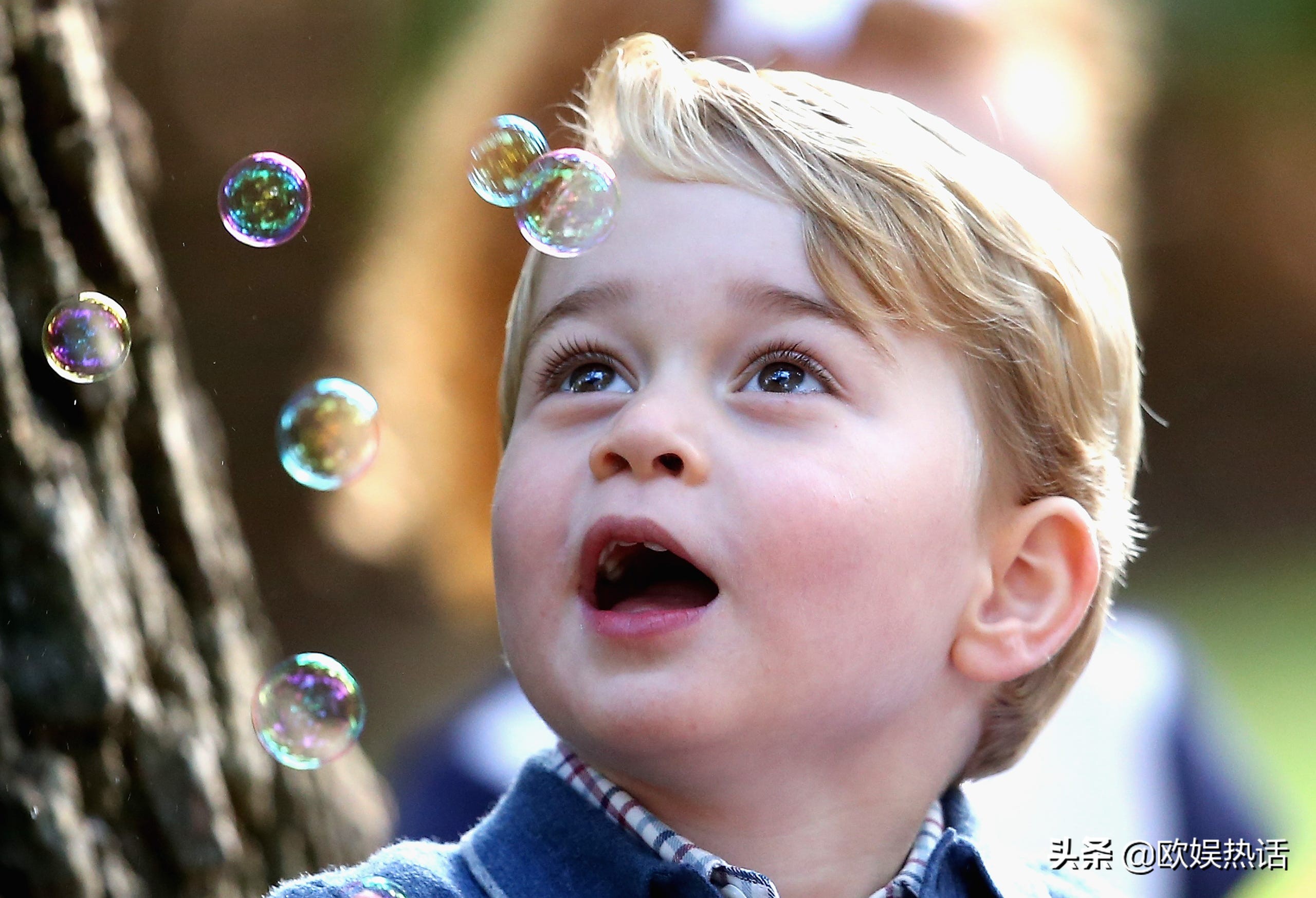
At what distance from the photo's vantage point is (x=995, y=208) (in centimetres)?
105

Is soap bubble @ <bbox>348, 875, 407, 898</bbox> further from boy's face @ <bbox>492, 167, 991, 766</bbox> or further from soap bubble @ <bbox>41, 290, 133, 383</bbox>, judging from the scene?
soap bubble @ <bbox>41, 290, 133, 383</bbox>

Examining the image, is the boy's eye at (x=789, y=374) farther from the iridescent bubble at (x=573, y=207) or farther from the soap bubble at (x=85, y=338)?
the soap bubble at (x=85, y=338)

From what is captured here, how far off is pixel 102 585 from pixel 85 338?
0.94 ft

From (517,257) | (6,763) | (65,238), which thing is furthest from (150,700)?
(517,257)

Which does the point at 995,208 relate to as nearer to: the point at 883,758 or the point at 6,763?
Answer: the point at 883,758

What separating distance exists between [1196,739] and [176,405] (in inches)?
65.2

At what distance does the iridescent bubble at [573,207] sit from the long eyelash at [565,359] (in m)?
0.07

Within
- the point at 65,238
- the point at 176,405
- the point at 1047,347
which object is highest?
the point at 65,238

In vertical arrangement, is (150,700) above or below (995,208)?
below

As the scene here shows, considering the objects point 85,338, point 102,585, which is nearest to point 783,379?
point 85,338

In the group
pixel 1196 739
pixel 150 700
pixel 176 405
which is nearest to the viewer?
pixel 150 700

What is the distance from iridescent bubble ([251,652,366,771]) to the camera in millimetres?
1187

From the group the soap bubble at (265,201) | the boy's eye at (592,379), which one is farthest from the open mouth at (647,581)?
the soap bubble at (265,201)

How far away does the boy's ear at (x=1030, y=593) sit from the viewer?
1.01 metres
